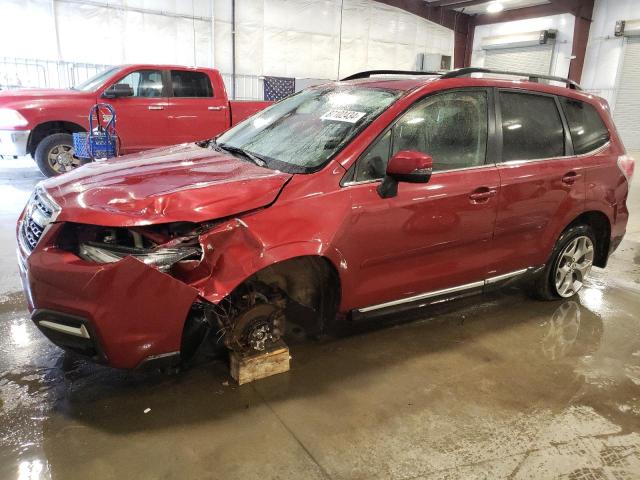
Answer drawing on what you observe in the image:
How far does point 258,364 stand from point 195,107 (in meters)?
6.03

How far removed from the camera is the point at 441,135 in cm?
293

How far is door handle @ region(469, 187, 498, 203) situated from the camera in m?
2.93

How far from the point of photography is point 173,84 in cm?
764

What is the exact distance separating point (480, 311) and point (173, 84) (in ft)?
20.0

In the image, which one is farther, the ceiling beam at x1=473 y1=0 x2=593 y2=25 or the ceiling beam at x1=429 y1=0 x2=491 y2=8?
the ceiling beam at x1=429 y1=0 x2=491 y2=8

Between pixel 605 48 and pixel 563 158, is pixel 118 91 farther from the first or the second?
pixel 605 48

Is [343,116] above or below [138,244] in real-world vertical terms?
above

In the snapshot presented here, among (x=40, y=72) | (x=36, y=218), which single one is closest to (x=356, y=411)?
(x=36, y=218)

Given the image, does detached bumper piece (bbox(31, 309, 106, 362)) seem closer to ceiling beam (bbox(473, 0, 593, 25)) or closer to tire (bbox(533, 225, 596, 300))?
tire (bbox(533, 225, 596, 300))

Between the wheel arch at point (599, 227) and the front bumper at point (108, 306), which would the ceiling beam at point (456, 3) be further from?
the front bumper at point (108, 306)

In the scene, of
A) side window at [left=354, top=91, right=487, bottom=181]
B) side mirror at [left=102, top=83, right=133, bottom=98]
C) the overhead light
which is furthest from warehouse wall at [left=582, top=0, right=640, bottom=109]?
side window at [left=354, top=91, right=487, bottom=181]

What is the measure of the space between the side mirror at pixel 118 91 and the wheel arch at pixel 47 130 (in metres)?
0.67

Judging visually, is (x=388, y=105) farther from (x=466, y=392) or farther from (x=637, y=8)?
(x=637, y=8)

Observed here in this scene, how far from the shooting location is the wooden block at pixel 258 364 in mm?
2592
